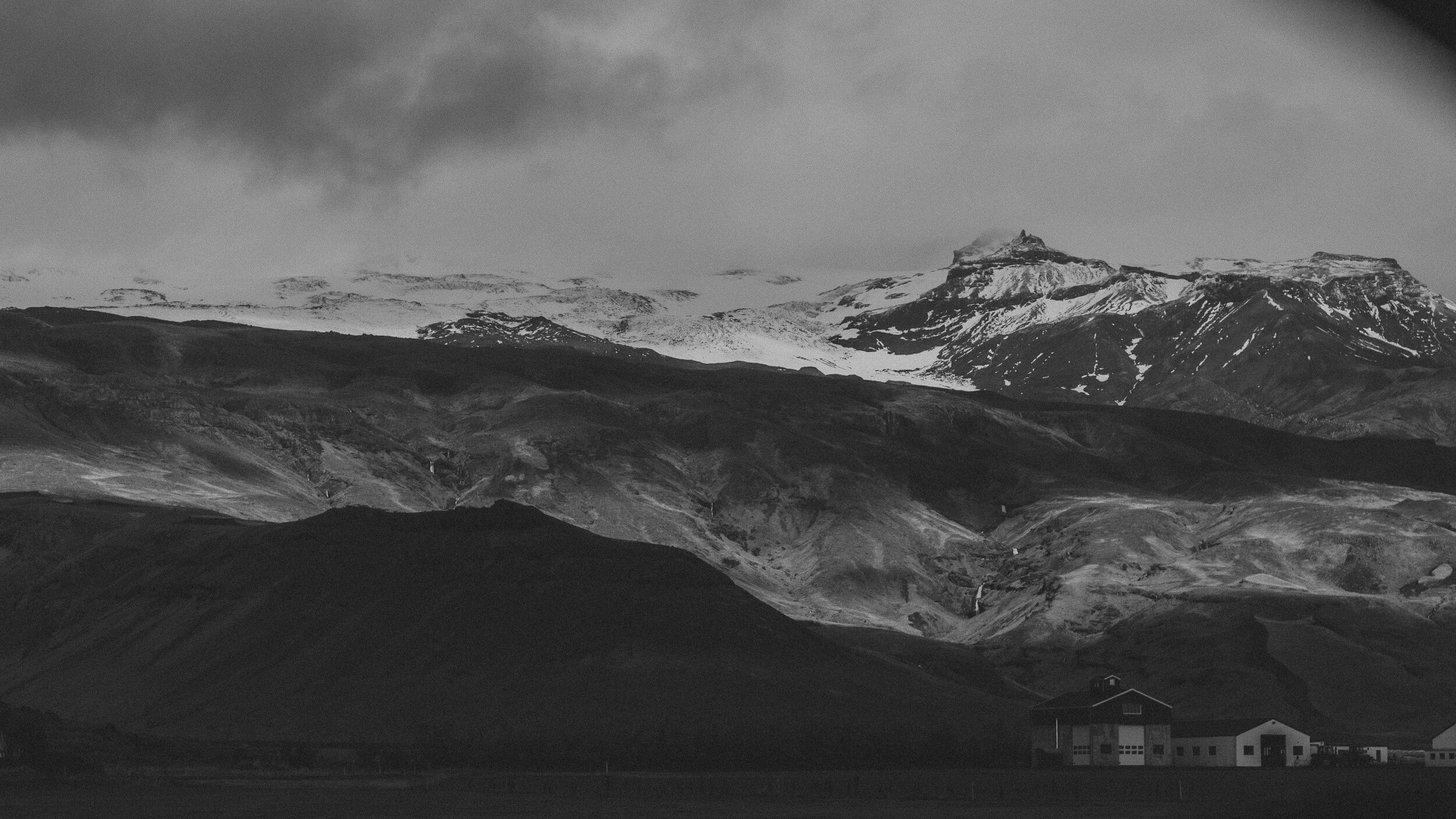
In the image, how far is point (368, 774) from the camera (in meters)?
150

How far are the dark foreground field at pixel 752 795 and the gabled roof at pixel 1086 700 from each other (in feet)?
41.4

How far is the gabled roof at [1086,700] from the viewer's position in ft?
541

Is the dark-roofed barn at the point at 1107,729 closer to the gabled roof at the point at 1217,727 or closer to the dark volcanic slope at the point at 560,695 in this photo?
the gabled roof at the point at 1217,727

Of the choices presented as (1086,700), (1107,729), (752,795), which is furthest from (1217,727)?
(752,795)

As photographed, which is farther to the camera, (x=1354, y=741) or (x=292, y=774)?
(x=1354, y=741)

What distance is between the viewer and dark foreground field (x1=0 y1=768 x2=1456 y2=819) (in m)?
112

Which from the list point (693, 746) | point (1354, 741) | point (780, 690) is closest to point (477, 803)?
point (693, 746)

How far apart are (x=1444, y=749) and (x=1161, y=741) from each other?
2101 centimetres

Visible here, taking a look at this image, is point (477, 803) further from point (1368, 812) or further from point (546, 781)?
point (1368, 812)

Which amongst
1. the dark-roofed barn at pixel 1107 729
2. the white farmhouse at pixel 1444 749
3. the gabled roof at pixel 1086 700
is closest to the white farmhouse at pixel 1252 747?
the dark-roofed barn at pixel 1107 729

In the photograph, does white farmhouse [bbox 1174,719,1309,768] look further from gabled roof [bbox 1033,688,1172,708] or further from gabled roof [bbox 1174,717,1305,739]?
gabled roof [bbox 1033,688,1172,708]

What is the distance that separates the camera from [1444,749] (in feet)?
525

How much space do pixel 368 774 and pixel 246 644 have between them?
53850 mm

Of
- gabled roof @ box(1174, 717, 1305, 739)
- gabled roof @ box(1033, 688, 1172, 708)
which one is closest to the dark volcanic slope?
gabled roof @ box(1033, 688, 1172, 708)
